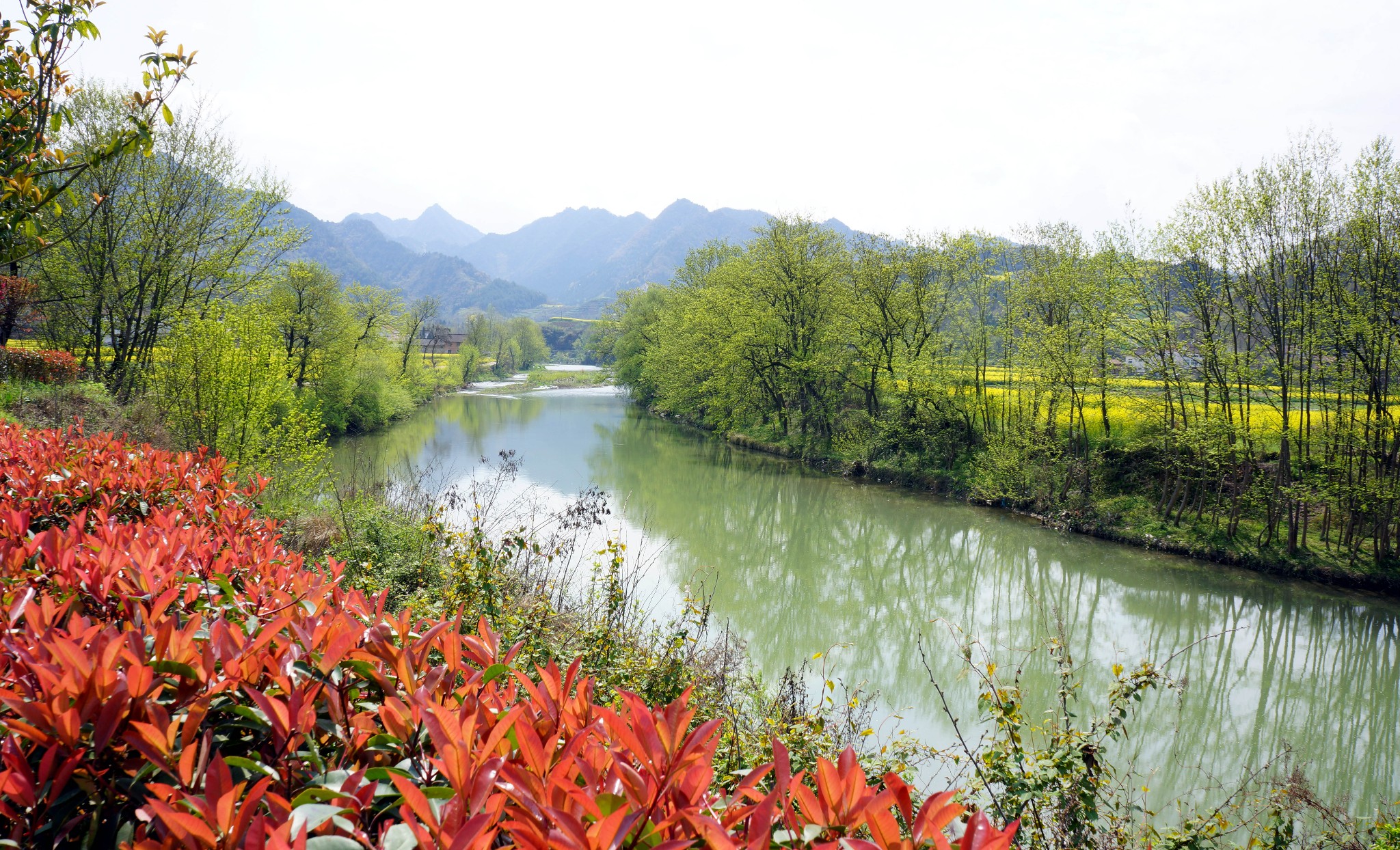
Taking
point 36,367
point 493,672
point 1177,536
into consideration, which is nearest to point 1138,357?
point 1177,536

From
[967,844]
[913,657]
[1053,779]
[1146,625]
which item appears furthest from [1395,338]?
[967,844]

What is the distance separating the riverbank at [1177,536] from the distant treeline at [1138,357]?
13 centimetres

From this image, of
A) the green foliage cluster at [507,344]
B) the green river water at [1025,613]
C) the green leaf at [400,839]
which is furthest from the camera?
the green foliage cluster at [507,344]

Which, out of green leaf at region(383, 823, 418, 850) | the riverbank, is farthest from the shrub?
the riverbank

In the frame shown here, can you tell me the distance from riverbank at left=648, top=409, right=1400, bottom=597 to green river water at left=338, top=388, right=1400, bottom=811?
0.44 meters

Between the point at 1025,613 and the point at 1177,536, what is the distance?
19.8 feet

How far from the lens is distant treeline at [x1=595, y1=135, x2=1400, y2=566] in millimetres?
12250

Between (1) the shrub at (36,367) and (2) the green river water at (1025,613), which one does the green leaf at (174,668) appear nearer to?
(2) the green river water at (1025,613)

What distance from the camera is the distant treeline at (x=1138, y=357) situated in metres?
12.2

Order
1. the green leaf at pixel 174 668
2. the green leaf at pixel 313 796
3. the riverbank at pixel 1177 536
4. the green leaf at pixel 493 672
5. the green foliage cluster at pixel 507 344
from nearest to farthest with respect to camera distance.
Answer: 1. the green leaf at pixel 313 796
2. the green leaf at pixel 174 668
3. the green leaf at pixel 493 672
4. the riverbank at pixel 1177 536
5. the green foliage cluster at pixel 507 344

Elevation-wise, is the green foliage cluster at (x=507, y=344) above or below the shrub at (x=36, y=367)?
above

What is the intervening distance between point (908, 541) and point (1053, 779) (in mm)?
11599

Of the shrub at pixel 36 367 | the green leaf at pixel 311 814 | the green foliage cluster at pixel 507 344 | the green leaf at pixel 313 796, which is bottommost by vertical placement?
the green leaf at pixel 313 796

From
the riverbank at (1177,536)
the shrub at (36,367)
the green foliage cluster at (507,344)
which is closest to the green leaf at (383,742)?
the shrub at (36,367)
